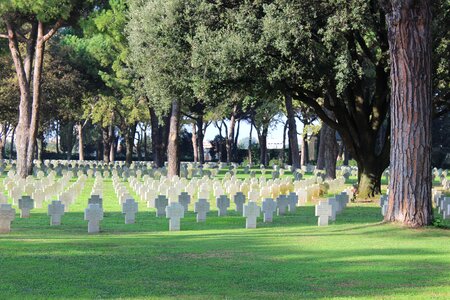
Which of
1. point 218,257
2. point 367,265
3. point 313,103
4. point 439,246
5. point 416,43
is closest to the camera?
point 367,265

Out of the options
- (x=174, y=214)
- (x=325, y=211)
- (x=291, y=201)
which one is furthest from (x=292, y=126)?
(x=174, y=214)

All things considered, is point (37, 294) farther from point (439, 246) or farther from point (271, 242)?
point (439, 246)

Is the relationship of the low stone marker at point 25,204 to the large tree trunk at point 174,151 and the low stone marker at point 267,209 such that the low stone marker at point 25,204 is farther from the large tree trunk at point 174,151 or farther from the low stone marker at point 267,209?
the large tree trunk at point 174,151

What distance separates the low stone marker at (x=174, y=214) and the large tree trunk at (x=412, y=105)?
4.79 meters

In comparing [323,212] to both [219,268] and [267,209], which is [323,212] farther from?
[219,268]

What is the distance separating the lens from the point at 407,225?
16125mm

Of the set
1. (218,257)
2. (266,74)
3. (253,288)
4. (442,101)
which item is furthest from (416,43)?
(442,101)

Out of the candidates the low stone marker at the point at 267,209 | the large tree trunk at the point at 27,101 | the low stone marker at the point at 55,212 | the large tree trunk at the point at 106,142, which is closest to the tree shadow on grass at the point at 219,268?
the low stone marker at the point at 55,212

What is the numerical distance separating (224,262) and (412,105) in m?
6.08

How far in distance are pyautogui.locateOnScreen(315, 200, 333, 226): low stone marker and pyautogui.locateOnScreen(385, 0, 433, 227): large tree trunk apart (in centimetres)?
236

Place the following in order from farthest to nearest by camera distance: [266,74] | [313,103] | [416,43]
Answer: [313,103] < [266,74] < [416,43]

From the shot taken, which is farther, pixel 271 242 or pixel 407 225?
pixel 407 225

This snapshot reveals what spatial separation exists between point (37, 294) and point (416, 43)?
9773mm

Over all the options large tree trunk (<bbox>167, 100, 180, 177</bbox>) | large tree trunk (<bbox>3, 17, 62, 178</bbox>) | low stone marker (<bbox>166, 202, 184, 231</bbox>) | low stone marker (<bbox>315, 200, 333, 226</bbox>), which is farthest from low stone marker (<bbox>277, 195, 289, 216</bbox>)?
large tree trunk (<bbox>3, 17, 62, 178</bbox>)
